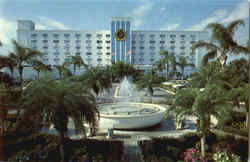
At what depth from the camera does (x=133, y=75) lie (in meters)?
22.2

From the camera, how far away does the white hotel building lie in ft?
82.1

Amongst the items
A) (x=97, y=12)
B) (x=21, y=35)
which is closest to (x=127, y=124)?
(x=97, y=12)

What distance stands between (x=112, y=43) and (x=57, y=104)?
24.1 m

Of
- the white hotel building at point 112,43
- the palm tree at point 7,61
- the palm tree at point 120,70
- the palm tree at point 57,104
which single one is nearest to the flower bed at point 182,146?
the palm tree at point 57,104

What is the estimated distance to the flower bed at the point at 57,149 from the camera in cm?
288

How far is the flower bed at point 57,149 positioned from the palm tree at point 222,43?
4.85m

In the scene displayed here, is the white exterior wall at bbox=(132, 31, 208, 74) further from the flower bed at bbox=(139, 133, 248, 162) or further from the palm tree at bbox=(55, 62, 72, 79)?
the flower bed at bbox=(139, 133, 248, 162)

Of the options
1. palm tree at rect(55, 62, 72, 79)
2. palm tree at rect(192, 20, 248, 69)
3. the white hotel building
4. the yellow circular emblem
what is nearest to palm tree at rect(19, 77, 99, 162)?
palm tree at rect(55, 62, 72, 79)

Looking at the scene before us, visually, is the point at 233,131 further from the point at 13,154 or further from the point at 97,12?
the point at 13,154

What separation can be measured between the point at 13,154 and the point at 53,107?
1.57 meters

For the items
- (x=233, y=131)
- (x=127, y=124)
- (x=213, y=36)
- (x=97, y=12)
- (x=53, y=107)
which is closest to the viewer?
(x=53, y=107)

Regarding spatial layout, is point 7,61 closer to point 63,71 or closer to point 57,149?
point 57,149

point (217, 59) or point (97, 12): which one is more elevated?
point (97, 12)

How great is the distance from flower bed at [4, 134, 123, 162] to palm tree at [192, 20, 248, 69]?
191 inches
